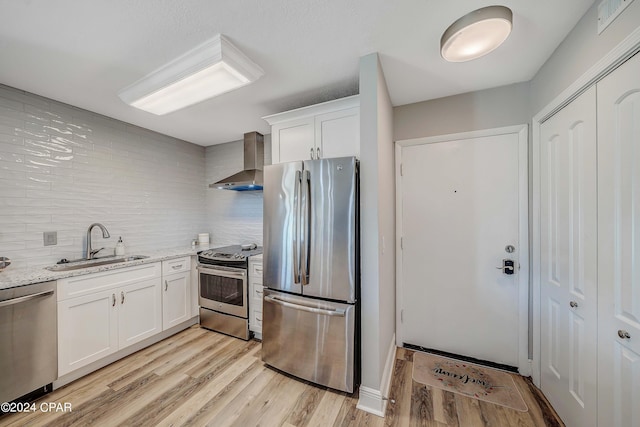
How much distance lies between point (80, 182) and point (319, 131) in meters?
2.55

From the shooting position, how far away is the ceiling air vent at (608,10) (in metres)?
1.05

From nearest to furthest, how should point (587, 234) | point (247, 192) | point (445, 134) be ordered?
1. point (587, 234)
2. point (445, 134)
3. point (247, 192)

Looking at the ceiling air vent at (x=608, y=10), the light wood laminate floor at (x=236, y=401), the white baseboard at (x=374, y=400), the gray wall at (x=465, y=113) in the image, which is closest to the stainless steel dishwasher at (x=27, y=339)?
the light wood laminate floor at (x=236, y=401)

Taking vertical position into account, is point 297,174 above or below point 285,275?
above

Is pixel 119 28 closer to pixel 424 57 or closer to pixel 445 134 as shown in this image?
pixel 424 57

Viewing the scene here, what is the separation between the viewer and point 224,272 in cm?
265

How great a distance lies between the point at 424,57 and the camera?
1634 mm

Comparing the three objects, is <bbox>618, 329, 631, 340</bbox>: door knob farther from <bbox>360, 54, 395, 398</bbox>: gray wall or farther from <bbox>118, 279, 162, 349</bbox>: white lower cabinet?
<bbox>118, 279, 162, 349</bbox>: white lower cabinet

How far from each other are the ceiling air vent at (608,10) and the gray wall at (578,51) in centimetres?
2

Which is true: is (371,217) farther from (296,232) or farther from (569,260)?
(569,260)

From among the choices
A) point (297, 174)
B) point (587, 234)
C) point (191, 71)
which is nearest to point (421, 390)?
point (587, 234)

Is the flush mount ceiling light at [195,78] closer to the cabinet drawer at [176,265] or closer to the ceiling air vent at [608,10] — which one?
the cabinet drawer at [176,265]

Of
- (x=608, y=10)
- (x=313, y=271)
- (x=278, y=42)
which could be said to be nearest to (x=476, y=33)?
(x=608, y=10)

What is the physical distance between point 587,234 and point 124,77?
3.37 meters
